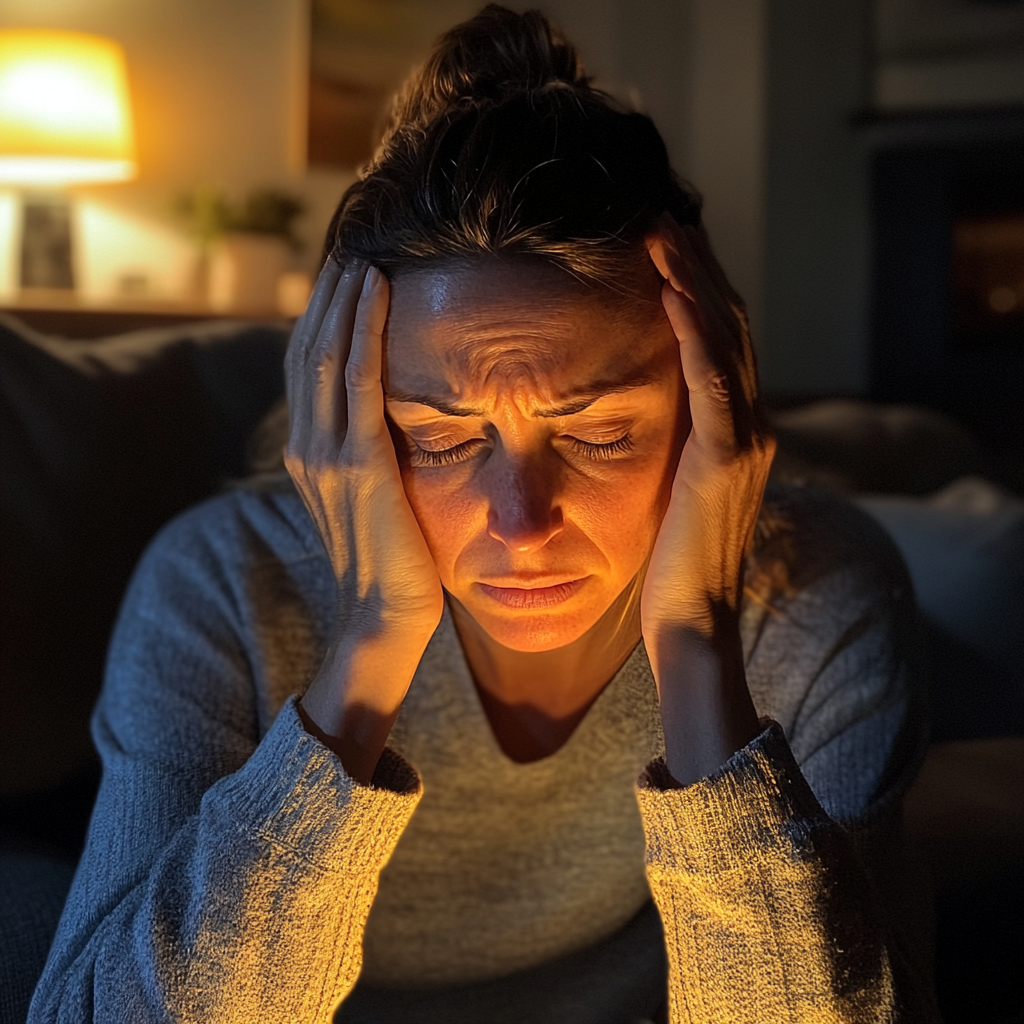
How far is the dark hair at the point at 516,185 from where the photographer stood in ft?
2.28

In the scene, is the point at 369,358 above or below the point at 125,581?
above

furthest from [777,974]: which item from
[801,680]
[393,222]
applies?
[393,222]

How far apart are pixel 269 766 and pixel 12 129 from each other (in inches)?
78.3

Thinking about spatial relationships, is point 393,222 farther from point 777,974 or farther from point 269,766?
point 777,974

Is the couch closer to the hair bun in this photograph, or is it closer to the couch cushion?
the couch cushion

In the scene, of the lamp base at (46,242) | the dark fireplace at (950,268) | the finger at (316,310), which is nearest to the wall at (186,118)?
the lamp base at (46,242)

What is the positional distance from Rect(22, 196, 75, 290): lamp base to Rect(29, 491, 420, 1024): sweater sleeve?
2045mm

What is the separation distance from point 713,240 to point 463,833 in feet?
7.69

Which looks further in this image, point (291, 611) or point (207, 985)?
point (291, 611)

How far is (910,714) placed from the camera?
864 mm

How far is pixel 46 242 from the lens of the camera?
8.23 ft

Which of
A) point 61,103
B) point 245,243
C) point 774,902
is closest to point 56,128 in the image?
point 61,103

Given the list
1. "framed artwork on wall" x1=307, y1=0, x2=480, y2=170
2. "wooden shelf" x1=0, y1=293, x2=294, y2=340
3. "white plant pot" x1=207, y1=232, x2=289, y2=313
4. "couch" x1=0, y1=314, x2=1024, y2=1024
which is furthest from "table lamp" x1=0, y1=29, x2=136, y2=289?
"couch" x1=0, y1=314, x2=1024, y2=1024

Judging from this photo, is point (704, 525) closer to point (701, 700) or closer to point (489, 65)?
point (701, 700)
